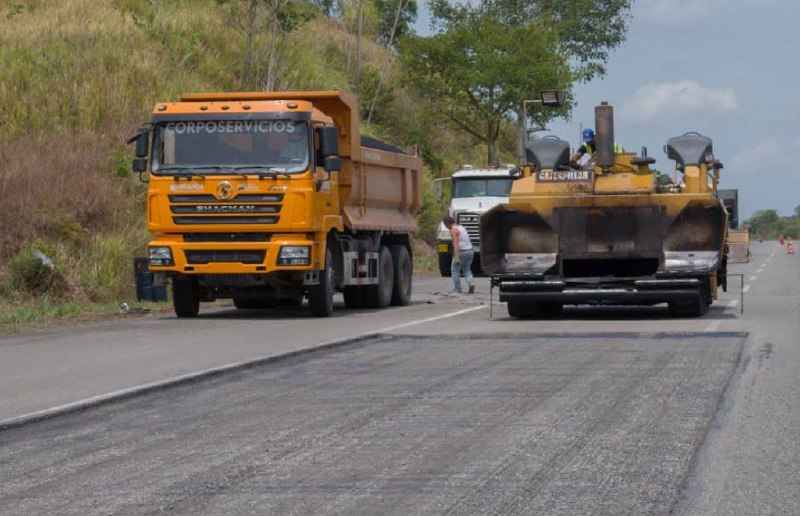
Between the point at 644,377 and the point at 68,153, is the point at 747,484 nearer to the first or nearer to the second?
the point at 644,377

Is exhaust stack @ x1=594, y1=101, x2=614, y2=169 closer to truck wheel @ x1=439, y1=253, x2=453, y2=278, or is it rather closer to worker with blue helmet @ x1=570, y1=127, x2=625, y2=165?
worker with blue helmet @ x1=570, y1=127, x2=625, y2=165

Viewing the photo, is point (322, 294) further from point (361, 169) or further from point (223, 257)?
point (361, 169)

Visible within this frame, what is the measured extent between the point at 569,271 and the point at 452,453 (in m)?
12.3

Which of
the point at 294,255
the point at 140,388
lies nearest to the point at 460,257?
the point at 294,255

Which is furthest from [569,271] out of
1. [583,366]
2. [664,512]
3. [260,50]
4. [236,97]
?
[260,50]

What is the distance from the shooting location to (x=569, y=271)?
20.4 metres

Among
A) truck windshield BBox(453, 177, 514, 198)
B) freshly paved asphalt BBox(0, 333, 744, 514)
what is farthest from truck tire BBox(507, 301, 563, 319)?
truck windshield BBox(453, 177, 514, 198)

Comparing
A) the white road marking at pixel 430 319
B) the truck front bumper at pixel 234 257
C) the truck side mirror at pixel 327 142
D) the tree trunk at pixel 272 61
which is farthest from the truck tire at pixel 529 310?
the tree trunk at pixel 272 61

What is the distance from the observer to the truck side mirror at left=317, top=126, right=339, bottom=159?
20484 millimetres

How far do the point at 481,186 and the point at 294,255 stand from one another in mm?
18795

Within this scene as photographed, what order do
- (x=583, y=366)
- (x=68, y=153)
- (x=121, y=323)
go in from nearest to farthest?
(x=583, y=366) → (x=121, y=323) → (x=68, y=153)

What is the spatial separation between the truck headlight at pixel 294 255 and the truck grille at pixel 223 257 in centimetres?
A: 29

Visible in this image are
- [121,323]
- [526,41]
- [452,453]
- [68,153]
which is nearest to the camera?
[452,453]

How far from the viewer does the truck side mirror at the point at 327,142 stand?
20484 millimetres
